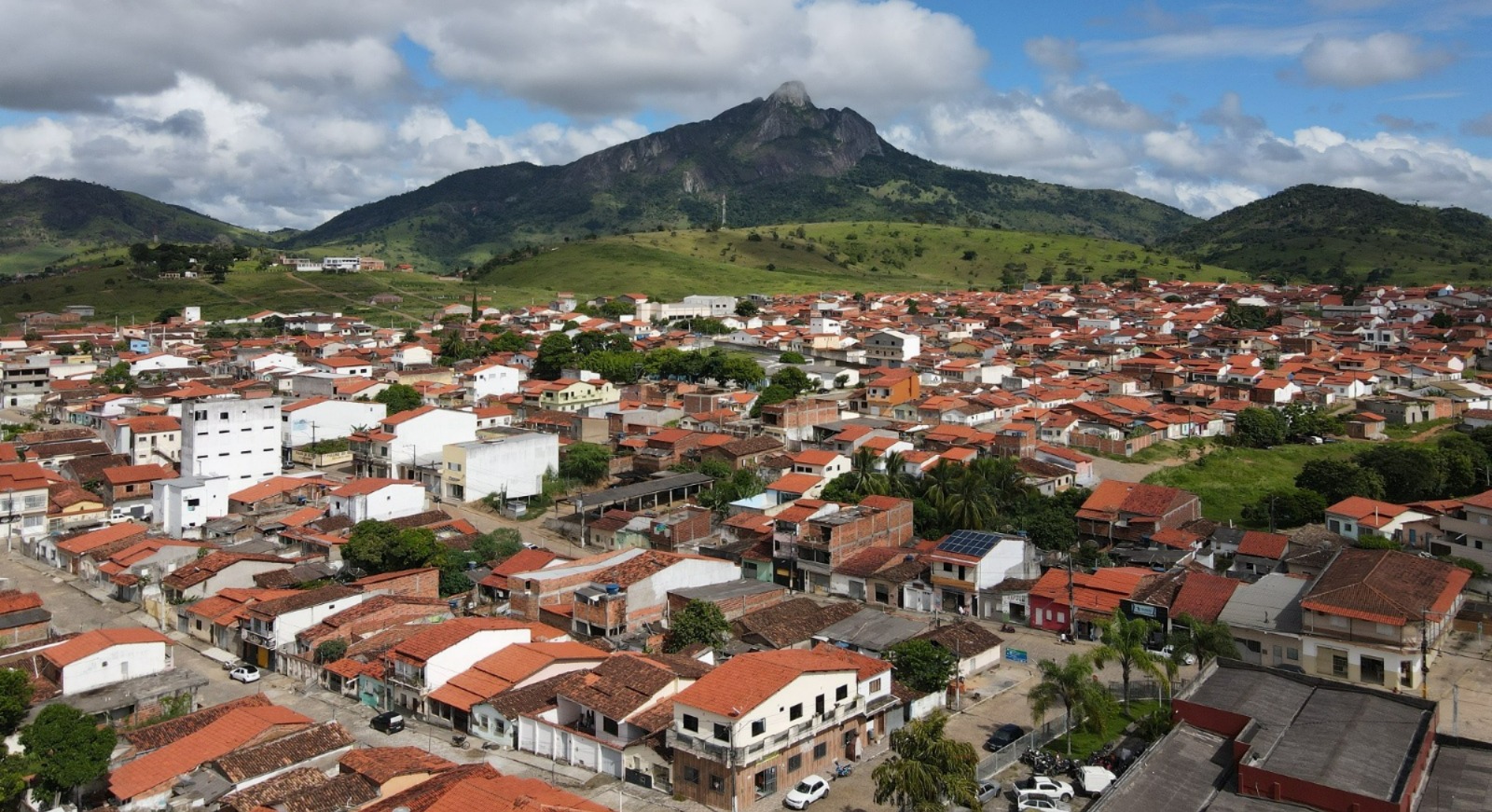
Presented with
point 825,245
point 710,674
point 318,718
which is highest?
point 825,245

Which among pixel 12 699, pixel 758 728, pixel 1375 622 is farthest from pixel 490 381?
pixel 1375 622

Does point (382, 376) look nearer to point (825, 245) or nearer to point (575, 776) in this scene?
point (575, 776)

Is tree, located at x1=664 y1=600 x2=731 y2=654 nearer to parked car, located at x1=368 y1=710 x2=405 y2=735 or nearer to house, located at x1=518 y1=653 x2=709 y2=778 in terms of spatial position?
house, located at x1=518 y1=653 x2=709 y2=778

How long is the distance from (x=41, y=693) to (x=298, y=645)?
17.0 ft

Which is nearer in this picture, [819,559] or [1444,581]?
[1444,581]

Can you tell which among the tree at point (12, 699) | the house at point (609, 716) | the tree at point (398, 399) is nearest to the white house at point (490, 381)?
the tree at point (398, 399)

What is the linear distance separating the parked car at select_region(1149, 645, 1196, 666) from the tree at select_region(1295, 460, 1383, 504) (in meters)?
16.0

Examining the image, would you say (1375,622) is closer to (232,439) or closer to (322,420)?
(232,439)

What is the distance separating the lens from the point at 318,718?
2225cm

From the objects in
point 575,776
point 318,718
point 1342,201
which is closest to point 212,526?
point 318,718

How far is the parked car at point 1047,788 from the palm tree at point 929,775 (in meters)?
1.19

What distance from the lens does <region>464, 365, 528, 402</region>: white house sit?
5738cm

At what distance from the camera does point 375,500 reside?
35719mm

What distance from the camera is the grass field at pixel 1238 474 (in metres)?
39.3
